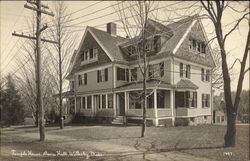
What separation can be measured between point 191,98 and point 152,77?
450 centimetres

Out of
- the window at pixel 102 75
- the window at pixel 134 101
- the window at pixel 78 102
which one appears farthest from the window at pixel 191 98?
the window at pixel 78 102

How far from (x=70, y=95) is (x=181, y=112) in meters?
15.9

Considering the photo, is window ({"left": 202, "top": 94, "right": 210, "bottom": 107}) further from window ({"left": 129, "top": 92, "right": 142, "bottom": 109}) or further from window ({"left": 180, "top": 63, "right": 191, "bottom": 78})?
window ({"left": 129, "top": 92, "right": 142, "bottom": 109})

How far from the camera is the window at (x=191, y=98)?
24.5 meters

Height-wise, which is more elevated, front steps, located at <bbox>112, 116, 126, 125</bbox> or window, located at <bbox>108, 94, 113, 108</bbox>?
window, located at <bbox>108, 94, 113, 108</bbox>

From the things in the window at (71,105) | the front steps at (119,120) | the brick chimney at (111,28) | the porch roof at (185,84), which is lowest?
the front steps at (119,120)

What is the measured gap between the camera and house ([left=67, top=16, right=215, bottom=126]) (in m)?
23.6

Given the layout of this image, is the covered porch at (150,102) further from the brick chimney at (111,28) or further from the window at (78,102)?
the brick chimney at (111,28)

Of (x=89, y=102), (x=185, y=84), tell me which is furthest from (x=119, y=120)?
(x=185, y=84)

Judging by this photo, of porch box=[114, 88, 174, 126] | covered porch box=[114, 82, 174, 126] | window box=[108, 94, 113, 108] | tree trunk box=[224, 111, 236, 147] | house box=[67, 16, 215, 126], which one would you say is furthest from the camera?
window box=[108, 94, 113, 108]

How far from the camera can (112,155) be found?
10094 mm

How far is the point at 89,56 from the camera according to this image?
31.2 meters

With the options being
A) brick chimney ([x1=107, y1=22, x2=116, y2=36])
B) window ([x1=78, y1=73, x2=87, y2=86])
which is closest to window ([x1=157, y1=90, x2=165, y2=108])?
window ([x1=78, y1=73, x2=87, y2=86])

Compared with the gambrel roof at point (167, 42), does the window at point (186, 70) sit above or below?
below
